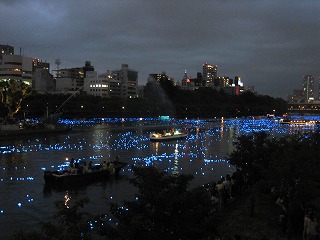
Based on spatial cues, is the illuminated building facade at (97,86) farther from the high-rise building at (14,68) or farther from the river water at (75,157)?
the river water at (75,157)

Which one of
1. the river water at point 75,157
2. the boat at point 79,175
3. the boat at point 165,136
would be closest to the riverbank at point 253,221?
the river water at point 75,157

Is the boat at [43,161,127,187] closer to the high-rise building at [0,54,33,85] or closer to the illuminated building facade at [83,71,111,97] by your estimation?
the high-rise building at [0,54,33,85]

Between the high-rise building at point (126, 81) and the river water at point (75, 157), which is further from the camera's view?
the high-rise building at point (126, 81)

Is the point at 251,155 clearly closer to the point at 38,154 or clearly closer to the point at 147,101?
the point at 38,154

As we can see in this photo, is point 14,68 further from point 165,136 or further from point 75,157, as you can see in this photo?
point 75,157

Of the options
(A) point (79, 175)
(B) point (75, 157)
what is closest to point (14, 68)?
(B) point (75, 157)

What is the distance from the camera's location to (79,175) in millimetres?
29266

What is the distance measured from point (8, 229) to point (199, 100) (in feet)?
535

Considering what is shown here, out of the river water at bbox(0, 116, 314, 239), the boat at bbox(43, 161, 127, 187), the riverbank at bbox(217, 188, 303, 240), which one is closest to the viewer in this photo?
the riverbank at bbox(217, 188, 303, 240)

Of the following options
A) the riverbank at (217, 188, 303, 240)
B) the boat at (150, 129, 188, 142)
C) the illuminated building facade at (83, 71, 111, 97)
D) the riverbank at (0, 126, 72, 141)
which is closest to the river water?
the boat at (150, 129, 188, 142)

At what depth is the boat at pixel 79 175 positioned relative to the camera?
28.4 meters

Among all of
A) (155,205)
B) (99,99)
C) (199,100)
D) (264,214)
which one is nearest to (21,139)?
(264,214)

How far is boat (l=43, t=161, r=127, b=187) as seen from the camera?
2844 centimetres

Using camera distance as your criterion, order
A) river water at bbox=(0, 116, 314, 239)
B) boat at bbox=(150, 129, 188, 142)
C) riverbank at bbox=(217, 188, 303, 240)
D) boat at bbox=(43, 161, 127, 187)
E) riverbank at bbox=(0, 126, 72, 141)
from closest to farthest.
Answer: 1. riverbank at bbox=(217, 188, 303, 240)
2. river water at bbox=(0, 116, 314, 239)
3. boat at bbox=(43, 161, 127, 187)
4. riverbank at bbox=(0, 126, 72, 141)
5. boat at bbox=(150, 129, 188, 142)
